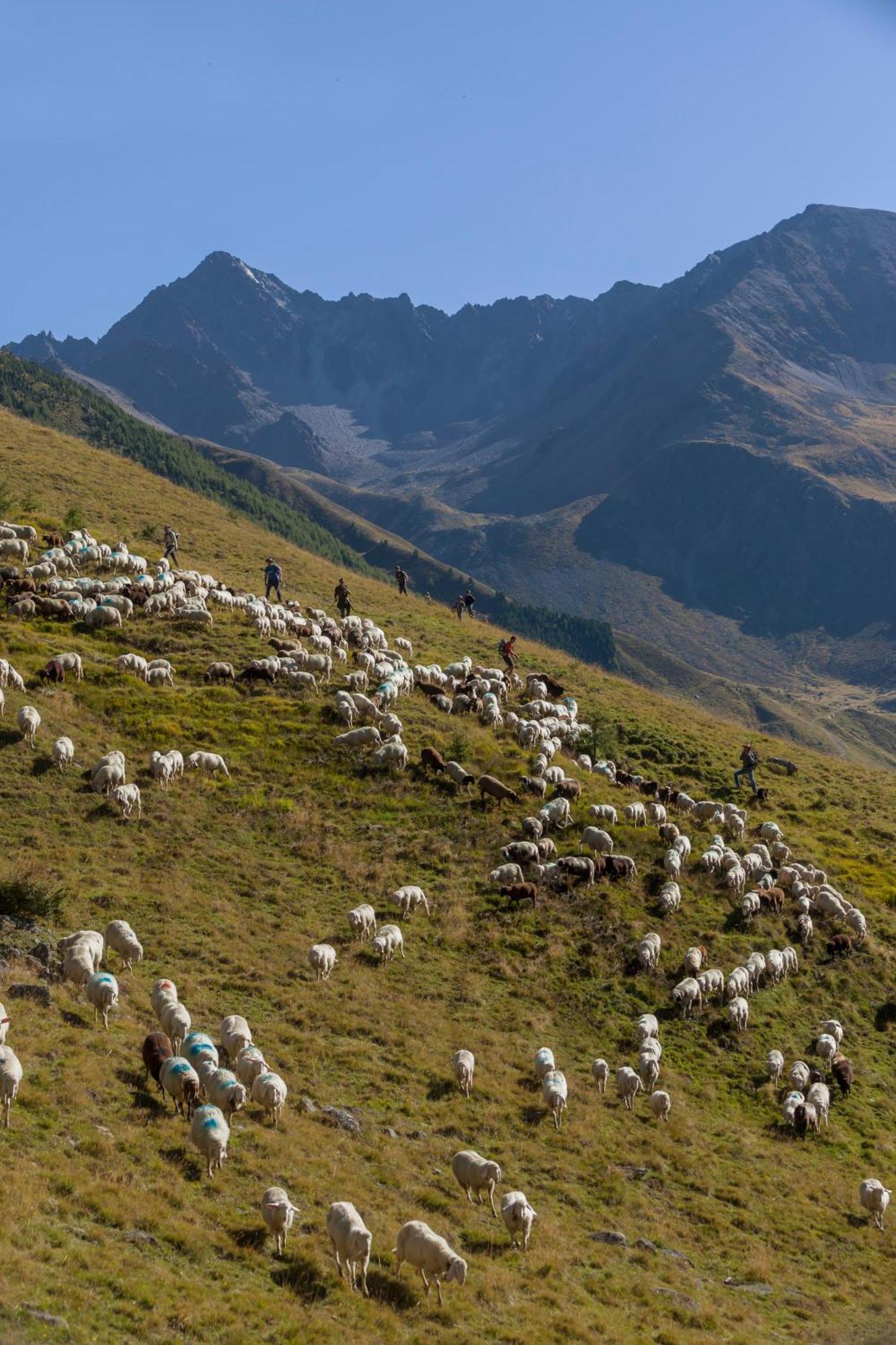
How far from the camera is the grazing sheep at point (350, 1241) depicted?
42.8 feet

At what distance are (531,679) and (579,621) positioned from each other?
501 feet

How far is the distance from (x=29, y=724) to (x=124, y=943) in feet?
33.6

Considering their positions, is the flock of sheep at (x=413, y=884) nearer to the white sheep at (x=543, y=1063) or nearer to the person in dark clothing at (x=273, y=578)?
the white sheep at (x=543, y=1063)

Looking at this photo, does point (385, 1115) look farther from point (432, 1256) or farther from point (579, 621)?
point (579, 621)

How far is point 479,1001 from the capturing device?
2378 cm

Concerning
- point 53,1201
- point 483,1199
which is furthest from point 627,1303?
point 53,1201

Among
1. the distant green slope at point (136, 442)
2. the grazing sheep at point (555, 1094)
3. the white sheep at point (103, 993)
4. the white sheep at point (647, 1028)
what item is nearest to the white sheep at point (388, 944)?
the grazing sheep at point (555, 1094)

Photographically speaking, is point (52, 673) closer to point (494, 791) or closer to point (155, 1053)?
point (494, 791)

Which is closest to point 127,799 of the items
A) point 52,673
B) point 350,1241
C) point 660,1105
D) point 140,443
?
point 52,673

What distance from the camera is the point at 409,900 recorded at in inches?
1045

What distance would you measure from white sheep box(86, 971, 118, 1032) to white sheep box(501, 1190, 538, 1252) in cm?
661

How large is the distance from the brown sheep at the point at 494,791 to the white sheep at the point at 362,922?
8031 millimetres

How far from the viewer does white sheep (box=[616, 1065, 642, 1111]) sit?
2125 cm

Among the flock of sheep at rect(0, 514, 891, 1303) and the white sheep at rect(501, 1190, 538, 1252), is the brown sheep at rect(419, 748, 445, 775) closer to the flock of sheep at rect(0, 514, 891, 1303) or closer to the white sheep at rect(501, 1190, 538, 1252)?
the flock of sheep at rect(0, 514, 891, 1303)
